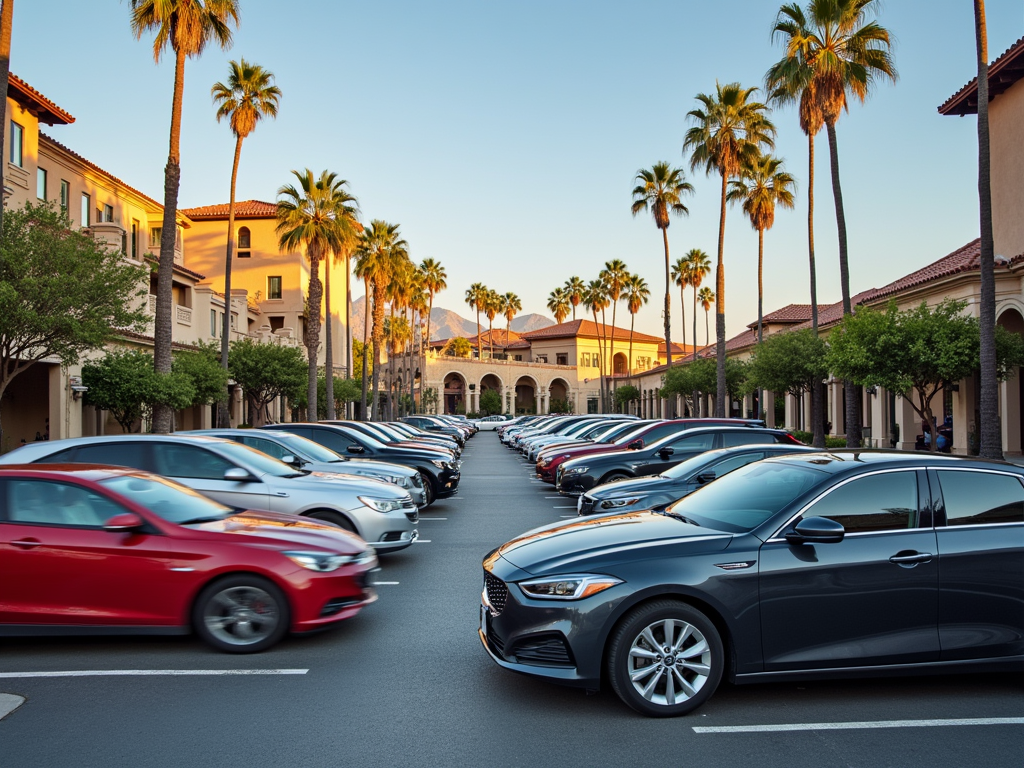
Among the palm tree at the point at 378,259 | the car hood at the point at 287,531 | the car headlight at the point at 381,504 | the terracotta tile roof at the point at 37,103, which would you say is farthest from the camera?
the palm tree at the point at 378,259

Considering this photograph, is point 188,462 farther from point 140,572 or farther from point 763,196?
point 763,196

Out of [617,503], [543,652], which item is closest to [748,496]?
[543,652]

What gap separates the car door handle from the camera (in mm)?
5133

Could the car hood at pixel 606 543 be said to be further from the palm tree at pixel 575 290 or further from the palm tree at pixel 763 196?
the palm tree at pixel 575 290

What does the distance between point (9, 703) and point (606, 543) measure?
3.94m

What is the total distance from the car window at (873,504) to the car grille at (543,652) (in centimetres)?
178

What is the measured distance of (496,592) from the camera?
17.8 feet

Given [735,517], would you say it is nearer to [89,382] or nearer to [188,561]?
[188,561]

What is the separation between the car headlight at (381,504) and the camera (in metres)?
9.49

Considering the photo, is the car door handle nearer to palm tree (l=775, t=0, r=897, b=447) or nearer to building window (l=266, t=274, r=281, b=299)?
palm tree (l=775, t=0, r=897, b=447)

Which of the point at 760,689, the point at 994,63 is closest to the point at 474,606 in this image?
the point at 760,689

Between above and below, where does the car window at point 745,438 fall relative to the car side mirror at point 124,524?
above

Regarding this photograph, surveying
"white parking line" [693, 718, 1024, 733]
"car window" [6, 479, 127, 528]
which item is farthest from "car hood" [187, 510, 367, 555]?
"white parking line" [693, 718, 1024, 733]

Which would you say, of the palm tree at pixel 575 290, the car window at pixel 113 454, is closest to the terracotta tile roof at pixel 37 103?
the car window at pixel 113 454
